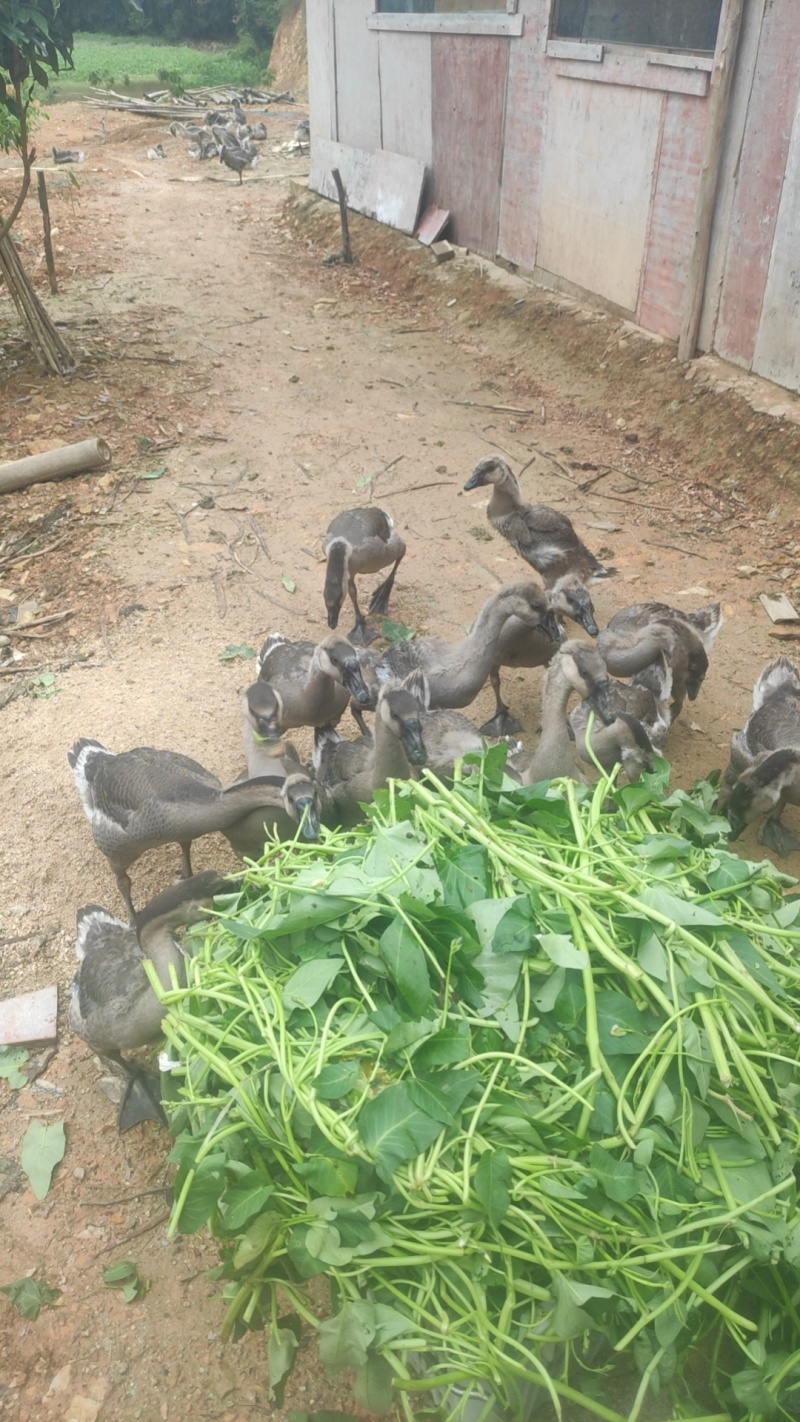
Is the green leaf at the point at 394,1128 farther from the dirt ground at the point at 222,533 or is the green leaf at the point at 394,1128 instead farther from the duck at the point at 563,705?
the duck at the point at 563,705

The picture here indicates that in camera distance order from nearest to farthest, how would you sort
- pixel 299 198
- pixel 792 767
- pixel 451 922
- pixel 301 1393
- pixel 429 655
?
1. pixel 451 922
2. pixel 301 1393
3. pixel 792 767
4. pixel 429 655
5. pixel 299 198

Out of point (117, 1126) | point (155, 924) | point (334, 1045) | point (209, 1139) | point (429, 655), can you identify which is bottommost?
point (117, 1126)

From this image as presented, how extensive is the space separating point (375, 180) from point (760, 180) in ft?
30.3

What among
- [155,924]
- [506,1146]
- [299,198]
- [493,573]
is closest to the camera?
[506,1146]

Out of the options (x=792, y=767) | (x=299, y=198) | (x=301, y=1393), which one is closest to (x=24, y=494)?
(x=792, y=767)

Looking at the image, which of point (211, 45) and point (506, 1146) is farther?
point (211, 45)

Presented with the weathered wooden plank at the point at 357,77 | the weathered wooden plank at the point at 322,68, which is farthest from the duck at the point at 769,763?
the weathered wooden plank at the point at 322,68

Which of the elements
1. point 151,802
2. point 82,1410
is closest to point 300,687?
point 151,802

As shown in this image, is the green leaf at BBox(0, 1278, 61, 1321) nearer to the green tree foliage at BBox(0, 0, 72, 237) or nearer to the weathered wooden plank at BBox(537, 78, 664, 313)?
the green tree foliage at BBox(0, 0, 72, 237)

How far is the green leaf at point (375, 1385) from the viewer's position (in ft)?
7.11

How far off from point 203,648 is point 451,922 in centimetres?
474

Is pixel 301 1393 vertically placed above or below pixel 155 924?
below

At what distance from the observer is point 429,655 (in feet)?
19.7

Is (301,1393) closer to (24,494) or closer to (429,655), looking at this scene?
(429,655)
